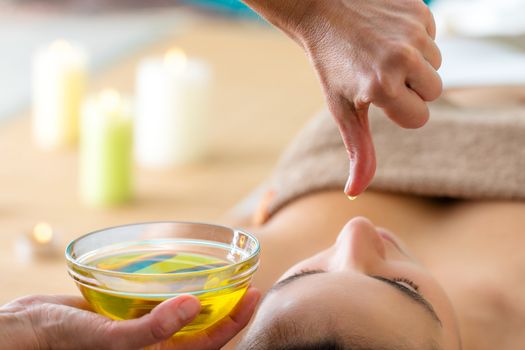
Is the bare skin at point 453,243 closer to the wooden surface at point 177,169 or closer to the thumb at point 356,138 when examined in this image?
the thumb at point 356,138

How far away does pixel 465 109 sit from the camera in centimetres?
193

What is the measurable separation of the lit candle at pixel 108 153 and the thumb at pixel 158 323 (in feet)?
4.55

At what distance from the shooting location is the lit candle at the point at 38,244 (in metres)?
1.97

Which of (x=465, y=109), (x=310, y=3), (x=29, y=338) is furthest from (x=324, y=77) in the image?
(x=465, y=109)

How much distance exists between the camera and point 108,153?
228 cm

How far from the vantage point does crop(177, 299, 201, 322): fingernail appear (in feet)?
2.98

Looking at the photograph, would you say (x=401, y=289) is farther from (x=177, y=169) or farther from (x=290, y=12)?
(x=177, y=169)

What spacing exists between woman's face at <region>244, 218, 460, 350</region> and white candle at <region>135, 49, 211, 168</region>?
4.45 feet

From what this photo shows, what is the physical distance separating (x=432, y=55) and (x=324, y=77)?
0.12 metres

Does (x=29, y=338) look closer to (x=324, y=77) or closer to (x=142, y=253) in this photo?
(x=142, y=253)

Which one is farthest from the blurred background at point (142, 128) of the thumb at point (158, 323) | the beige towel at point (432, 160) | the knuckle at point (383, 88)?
the knuckle at point (383, 88)

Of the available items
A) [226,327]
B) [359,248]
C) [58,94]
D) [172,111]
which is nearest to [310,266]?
[359,248]

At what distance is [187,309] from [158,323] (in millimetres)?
31

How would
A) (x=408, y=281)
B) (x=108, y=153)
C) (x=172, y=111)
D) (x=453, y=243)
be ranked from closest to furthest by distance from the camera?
(x=408, y=281) < (x=453, y=243) < (x=108, y=153) < (x=172, y=111)
